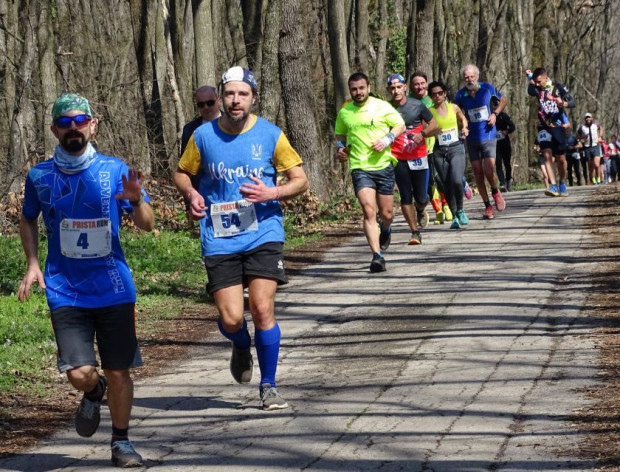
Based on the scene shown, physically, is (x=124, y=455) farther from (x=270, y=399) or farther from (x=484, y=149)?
(x=484, y=149)

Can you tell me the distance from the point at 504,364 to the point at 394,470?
2663mm

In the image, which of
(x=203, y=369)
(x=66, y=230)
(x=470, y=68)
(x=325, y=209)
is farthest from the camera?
(x=325, y=209)

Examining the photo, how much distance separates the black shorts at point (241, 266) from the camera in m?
7.39

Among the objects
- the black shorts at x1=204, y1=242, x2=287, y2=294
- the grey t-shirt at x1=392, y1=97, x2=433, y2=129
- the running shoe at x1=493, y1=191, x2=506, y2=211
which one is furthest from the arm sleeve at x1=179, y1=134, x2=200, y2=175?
the running shoe at x1=493, y1=191, x2=506, y2=211

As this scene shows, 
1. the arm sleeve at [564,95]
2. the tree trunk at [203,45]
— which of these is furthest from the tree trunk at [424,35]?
the arm sleeve at [564,95]

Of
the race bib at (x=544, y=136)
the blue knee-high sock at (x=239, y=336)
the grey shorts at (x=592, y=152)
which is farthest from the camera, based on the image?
the grey shorts at (x=592, y=152)

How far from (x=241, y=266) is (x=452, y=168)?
956 centimetres

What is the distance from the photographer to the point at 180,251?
52.5ft

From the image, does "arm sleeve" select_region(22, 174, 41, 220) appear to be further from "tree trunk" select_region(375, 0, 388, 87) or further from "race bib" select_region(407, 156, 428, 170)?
"tree trunk" select_region(375, 0, 388, 87)

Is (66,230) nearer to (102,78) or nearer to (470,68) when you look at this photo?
(470,68)

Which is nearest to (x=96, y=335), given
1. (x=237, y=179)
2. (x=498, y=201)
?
(x=237, y=179)

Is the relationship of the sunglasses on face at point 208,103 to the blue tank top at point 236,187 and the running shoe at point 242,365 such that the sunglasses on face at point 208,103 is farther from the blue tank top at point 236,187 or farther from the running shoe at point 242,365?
the running shoe at point 242,365

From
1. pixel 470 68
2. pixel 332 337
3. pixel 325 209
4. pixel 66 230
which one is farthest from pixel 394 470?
pixel 325 209

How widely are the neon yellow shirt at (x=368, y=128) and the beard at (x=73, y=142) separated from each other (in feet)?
22.9
